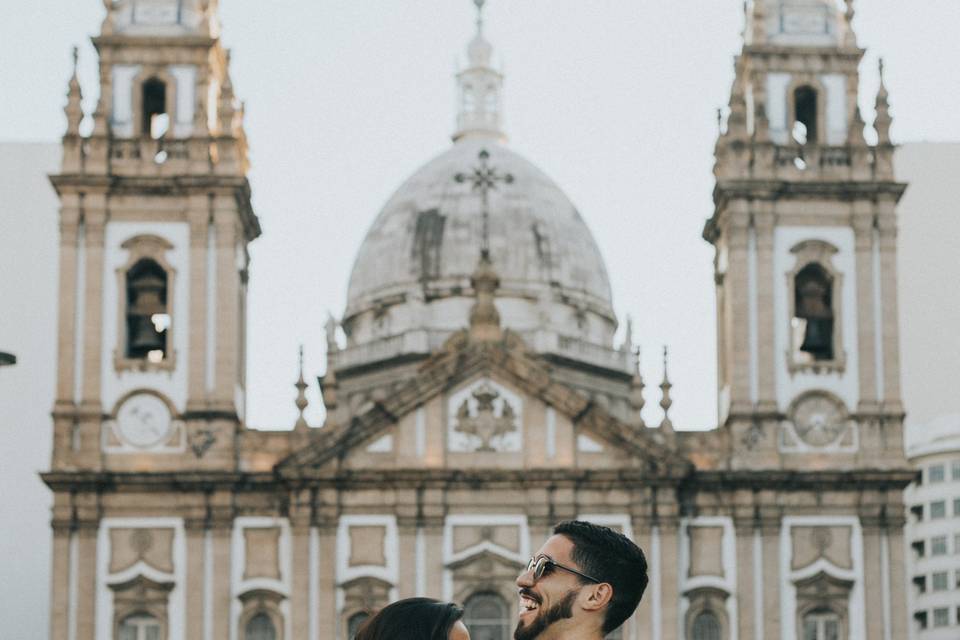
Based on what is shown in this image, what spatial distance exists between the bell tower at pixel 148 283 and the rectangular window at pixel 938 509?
36.2 m

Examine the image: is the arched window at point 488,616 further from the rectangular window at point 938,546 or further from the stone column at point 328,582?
the rectangular window at point 938,546

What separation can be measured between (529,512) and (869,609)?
664cm

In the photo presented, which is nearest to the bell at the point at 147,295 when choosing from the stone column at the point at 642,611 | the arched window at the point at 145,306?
the arched window at the point at 145,306

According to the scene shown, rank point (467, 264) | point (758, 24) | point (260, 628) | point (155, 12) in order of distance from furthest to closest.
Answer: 1. point (467, 264)
2. point (758, 24)
3. point (155, 12)
4. point (260, 628)

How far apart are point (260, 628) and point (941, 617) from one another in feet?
114

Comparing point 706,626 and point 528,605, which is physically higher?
point 706,626

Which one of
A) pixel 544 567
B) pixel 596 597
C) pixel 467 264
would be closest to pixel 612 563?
pixel 596 597

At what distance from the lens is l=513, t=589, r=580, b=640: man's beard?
7.34 meters

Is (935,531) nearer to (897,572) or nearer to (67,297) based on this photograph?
(897,572)

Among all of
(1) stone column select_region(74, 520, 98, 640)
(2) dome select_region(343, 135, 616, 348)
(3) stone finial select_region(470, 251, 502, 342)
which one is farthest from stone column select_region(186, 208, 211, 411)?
(2) dome select_region(343, 135, 616, 348)

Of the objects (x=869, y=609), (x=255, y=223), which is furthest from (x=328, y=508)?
(x=869, y=609)

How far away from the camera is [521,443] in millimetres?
41875

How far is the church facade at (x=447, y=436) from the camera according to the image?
41469mm

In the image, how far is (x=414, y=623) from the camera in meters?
7.15
